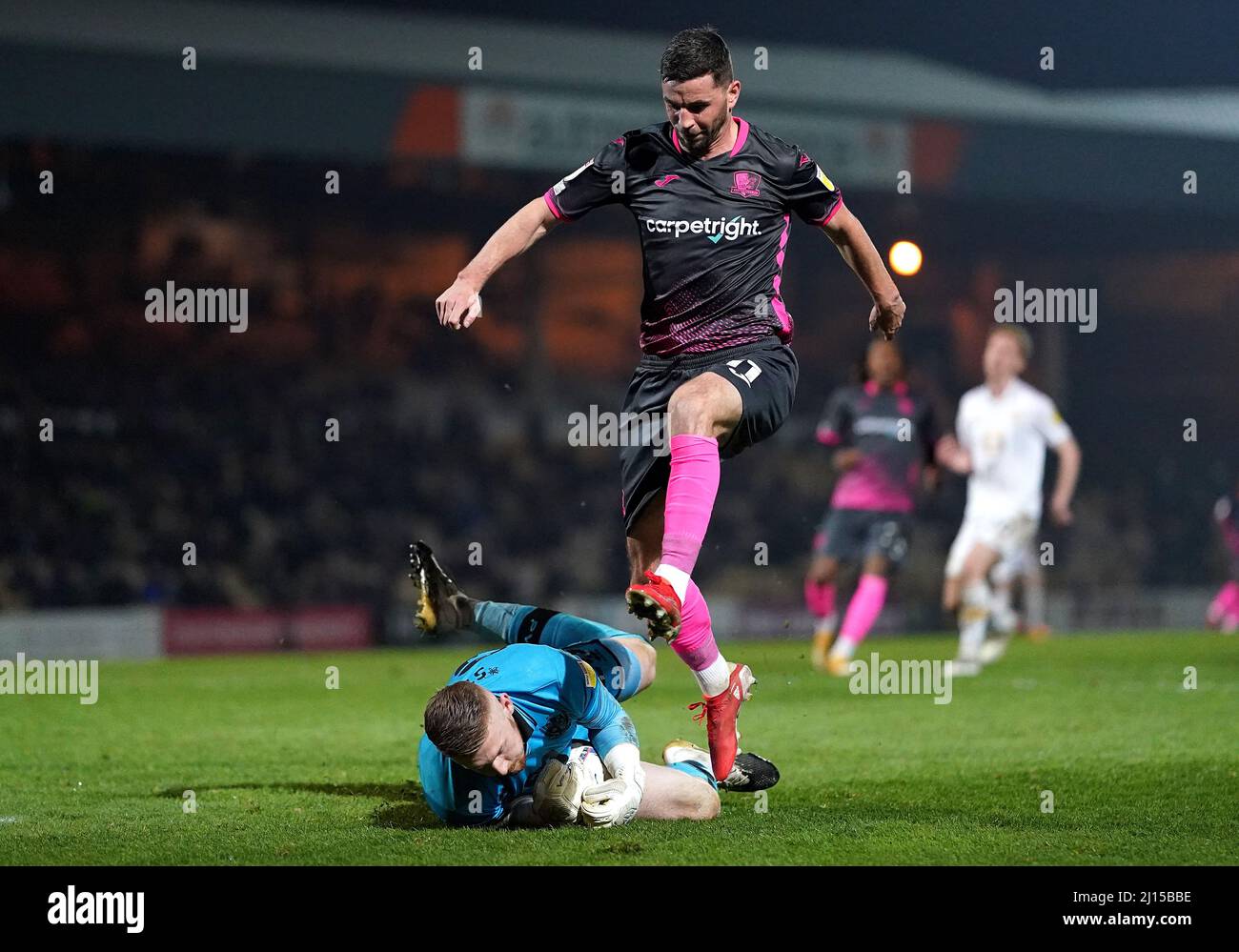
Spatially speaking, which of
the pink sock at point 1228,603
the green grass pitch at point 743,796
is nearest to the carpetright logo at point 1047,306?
the pink sock at point 1228,603

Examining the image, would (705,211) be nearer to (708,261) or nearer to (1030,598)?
(708,261)

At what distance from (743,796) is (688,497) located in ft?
4.90

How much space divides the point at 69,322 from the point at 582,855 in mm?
16412

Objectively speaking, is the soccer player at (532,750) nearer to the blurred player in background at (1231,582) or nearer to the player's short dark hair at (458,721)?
the player's short dark hair at (458,721)

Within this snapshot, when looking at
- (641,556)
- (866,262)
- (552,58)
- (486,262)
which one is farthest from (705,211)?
(552,58)

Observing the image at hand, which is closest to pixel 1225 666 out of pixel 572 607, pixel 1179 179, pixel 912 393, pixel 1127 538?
pixel 912 393

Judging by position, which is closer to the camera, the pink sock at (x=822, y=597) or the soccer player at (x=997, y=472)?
the soccer player at (x=997, y=472)

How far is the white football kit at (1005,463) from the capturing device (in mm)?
11711

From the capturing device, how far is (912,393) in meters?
11.6

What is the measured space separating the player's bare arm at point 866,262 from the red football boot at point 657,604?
1.50 metres

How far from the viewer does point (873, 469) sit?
11.5 metres

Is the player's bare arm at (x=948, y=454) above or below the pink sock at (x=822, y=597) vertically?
above

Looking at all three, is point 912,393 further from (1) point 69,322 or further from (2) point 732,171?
(1) point 69,322

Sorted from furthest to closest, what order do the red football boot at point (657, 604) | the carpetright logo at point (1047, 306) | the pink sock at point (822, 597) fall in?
the carpetright logo at point (1047, 306) < the pink sock at point (822, 597) < the red football boot at point (657, 604)
